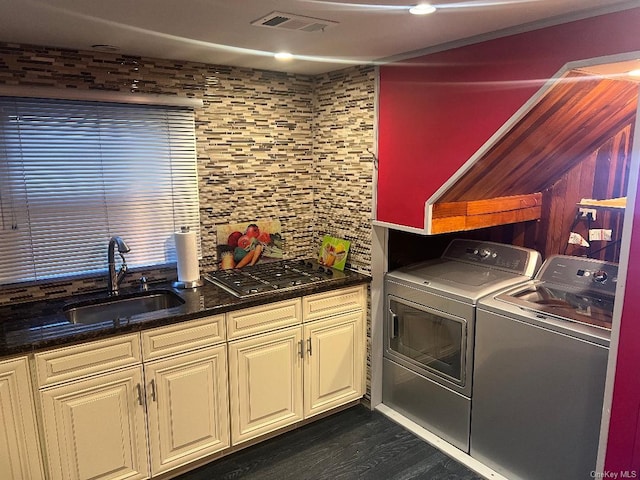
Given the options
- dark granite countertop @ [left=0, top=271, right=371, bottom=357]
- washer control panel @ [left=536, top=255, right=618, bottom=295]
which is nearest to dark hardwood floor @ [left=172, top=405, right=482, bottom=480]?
dark granite countertop @ [left=0, top=271, right=371, bottom=357]

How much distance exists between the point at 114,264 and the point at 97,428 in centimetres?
84

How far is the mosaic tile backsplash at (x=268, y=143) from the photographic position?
250cm

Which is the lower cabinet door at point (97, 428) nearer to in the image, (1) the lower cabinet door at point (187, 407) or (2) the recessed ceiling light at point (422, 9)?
(1) the lower cabinet door at point (187, 407)

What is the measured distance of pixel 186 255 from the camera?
8.73 ft

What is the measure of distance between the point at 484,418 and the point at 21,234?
251 cm

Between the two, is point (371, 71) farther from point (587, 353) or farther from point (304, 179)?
point (587, 353)

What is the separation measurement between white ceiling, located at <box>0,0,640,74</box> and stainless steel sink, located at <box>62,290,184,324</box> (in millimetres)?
1279

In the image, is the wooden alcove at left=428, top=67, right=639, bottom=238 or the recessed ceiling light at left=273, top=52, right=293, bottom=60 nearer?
the wooden alcove at left=428, top=67, right=639, bottom=238

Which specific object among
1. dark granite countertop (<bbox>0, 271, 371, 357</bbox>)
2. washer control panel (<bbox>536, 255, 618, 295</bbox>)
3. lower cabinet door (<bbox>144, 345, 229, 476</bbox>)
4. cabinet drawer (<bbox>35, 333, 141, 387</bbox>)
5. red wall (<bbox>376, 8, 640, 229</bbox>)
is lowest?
lower cabinet door (<bbox>144, 345, 229, 476</bbox>)

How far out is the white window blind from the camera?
Answer: 7.55ft

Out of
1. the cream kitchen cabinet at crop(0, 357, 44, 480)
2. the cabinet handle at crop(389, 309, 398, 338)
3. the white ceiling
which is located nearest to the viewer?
the white ceiling

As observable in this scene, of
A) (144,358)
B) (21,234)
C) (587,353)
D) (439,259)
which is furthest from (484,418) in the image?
(21,234)

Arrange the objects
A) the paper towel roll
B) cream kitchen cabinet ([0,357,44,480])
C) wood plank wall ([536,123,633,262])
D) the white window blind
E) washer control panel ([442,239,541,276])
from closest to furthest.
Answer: cream kitchen cabinet ([0,357,44,480]), the white window blind, wood plank wall ([536,123,633,262]), the paper towel roll, washer control panel ([442,239,541,276])

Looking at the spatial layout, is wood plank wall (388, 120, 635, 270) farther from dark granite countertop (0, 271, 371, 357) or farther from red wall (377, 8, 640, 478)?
dark granite countertop (0, 271, 371, 357)
